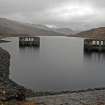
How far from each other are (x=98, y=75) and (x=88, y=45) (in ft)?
191

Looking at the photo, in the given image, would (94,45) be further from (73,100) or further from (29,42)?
(73,100)

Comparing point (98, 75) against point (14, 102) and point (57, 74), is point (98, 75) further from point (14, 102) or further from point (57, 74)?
point (14, 102)

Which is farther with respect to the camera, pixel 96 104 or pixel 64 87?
pixel 64 87

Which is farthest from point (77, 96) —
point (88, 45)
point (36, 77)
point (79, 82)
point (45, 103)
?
point (88, 45)

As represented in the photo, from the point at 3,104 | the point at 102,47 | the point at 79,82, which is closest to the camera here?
the point at 3,104

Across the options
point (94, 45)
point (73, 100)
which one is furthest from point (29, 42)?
point (73, 100)

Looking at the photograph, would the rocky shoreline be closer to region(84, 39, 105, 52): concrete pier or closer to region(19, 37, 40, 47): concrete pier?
region(84, 39, 105, 52): concrete pier

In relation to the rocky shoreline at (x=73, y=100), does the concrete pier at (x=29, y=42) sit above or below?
above

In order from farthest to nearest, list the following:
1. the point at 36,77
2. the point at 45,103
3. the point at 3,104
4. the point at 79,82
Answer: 1. the point at 36,77
2. the point at 79,82
3. the point at 45,103
4. the point at 3,104

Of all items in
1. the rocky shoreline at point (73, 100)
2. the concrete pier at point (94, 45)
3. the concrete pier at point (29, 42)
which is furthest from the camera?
the concrete pier at point (29, 42)

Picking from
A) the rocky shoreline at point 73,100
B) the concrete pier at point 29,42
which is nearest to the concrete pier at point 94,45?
the concrete pier at point 29,42

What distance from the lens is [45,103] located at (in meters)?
18.3

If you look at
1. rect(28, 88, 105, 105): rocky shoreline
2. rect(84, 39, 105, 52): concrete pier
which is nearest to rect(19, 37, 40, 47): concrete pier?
rect(84, 39, 105, 52): concrete pier

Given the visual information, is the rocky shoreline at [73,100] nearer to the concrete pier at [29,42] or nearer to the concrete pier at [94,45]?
the concrete pier at [94,45]
